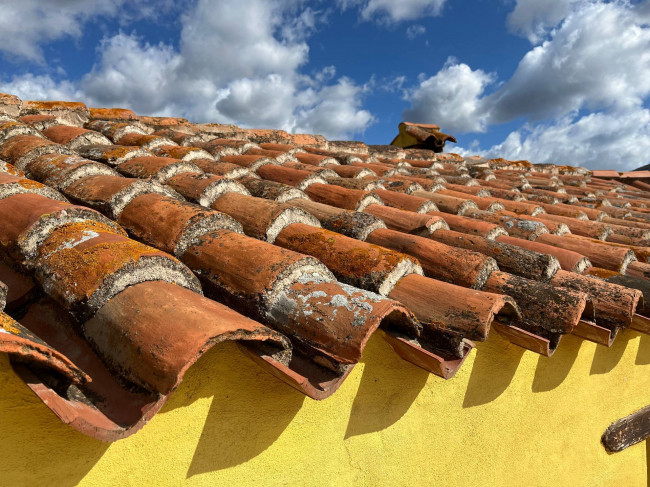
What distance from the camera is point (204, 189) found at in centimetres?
242

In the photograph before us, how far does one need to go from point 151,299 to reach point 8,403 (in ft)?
1.30

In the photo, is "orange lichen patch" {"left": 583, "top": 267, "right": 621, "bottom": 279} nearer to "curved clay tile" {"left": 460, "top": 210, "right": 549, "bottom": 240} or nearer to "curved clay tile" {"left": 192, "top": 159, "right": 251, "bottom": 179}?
"curved clay tile" {"left": 460, "top": 210, "right": 549, "bottom": 240}

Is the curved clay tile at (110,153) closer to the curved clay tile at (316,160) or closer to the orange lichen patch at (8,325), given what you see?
the curved clay tile at (316,160)

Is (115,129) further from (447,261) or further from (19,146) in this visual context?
(447,261)

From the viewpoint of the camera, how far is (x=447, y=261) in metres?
1.99

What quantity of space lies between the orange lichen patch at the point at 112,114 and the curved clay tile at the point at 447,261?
406 centimetres

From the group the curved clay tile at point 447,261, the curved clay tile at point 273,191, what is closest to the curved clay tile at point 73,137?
the curved clay tile at point 273,191

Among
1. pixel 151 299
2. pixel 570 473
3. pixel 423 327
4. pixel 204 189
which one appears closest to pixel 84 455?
pixel 151 299

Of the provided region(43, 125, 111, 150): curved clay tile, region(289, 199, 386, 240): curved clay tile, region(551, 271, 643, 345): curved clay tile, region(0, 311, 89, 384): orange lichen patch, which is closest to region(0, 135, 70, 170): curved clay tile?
region(43, 125, 111, 150): curved clay tile

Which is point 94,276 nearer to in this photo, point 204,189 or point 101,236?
point 101,236

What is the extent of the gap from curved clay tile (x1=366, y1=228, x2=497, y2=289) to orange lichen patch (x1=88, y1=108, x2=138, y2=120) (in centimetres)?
406

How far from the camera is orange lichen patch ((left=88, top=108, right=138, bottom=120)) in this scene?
4797 millimetres

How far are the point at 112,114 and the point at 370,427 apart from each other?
4741 mm

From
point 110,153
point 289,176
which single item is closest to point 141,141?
point 110,153
